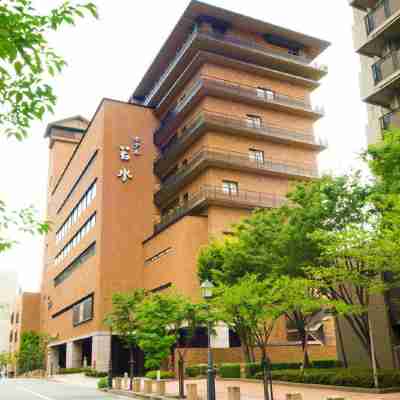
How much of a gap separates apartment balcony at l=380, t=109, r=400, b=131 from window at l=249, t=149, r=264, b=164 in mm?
25045

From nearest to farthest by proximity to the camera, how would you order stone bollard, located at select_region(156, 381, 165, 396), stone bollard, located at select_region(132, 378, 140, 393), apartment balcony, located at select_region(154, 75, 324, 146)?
stone bollard, located at select_region(156, 381, 165, 396) → stone bollard, located at select_region(132, 378, 140, 393) → apartment balcony, located at select_region(154, 75, 324, 146)

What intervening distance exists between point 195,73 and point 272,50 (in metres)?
8.88

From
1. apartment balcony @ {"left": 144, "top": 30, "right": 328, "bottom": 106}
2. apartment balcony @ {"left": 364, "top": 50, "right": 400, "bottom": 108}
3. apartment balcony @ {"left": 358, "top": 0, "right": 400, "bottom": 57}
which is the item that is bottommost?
apartment balcony @ {"left": 364, "top": 50, "right": 400, "bottom": 108}

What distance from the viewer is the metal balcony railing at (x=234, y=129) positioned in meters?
49.2

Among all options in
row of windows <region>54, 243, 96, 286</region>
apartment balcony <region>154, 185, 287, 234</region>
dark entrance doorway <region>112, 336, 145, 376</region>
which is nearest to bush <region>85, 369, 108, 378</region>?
dark entrance doorway <region>112, 336, 145, 376</region>

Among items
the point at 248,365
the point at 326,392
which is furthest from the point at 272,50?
the point at 326,392

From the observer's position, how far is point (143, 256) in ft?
177

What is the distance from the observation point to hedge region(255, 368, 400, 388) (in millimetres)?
20422

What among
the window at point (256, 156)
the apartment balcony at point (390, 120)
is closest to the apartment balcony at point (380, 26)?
the apartment balcony at point (390, 120)

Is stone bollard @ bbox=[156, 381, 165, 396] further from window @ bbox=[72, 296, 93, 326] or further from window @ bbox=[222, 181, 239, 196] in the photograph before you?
window @ bbox=[72, 296, 93, 326]

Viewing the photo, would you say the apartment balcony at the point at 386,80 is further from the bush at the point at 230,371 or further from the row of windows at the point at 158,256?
the row of windows at the point at 158,256

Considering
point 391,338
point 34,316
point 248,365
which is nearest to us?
point 391,338

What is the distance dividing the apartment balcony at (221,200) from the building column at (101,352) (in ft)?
37.4

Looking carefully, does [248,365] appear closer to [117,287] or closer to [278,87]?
[117,287]
